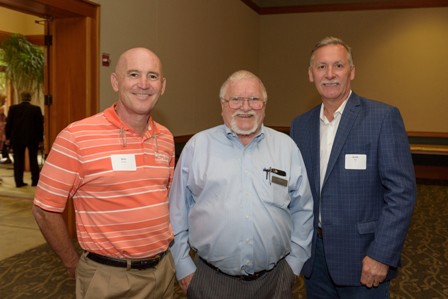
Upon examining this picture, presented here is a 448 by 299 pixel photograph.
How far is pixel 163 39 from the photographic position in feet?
18.2

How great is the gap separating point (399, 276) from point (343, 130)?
7.73ft

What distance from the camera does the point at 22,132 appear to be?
7156mm

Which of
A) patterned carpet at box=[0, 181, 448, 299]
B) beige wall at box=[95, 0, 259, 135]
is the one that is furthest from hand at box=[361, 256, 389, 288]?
beige wall at box=[95, 0, 259, 135]

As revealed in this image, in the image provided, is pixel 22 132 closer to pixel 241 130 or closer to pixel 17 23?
pixel 17 23

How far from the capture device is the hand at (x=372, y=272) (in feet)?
6.18

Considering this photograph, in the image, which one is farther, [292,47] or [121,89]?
[292,47]

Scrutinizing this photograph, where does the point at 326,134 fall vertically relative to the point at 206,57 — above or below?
below

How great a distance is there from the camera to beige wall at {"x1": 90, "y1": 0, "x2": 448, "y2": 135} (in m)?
6.29

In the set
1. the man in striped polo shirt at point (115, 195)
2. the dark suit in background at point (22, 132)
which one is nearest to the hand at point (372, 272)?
the man in striped polo shirt at point (115, 195)

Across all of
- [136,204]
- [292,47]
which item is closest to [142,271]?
[136,204]

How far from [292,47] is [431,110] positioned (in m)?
3.36

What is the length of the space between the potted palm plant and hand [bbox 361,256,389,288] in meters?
7.62

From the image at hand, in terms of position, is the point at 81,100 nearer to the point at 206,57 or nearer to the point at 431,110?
the point at 206,57

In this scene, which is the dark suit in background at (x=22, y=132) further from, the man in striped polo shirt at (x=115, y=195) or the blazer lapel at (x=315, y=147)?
the blazer lapel at (x=315, y=147)
